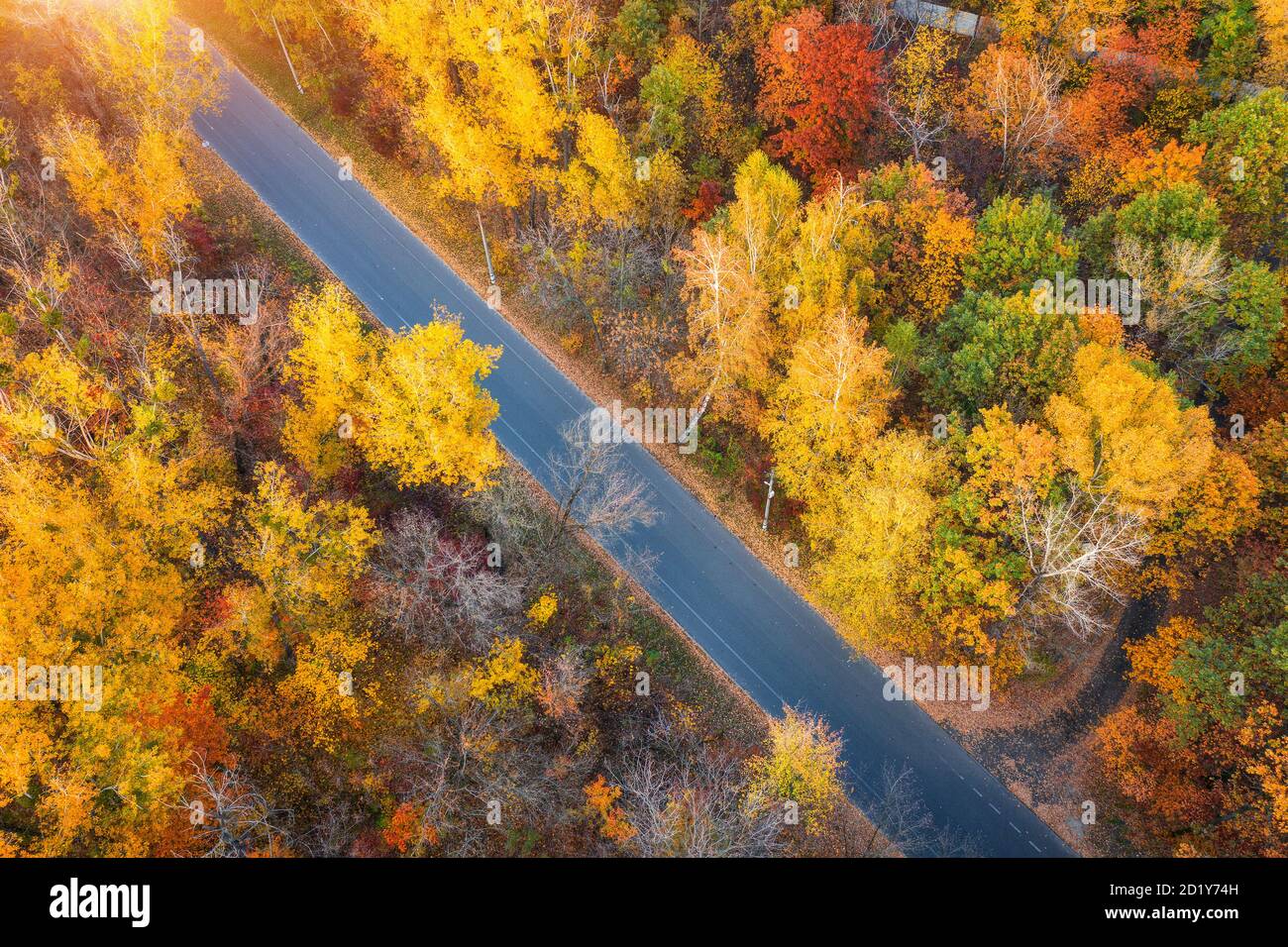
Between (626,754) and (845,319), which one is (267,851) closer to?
(626,754)

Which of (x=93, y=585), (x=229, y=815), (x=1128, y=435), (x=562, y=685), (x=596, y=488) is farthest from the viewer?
(x=596, y=488)

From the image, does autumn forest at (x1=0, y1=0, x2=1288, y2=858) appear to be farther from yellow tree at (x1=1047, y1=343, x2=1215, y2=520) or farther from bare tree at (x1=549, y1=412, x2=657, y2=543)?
bare tree at (x1=549, y1=412, x2=657, y2=543)

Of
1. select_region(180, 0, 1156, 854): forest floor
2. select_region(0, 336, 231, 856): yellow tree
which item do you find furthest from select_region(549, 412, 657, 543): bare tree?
select_region(0, 336, 231, 856): yellow tree

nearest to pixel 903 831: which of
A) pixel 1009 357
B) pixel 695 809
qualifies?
pixel 695 809

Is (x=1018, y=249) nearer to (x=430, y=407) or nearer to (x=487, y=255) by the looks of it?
(x=487, y=255)

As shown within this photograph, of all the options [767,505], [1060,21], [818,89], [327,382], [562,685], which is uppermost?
[1060,21]

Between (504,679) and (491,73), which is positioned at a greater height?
(491,73)
